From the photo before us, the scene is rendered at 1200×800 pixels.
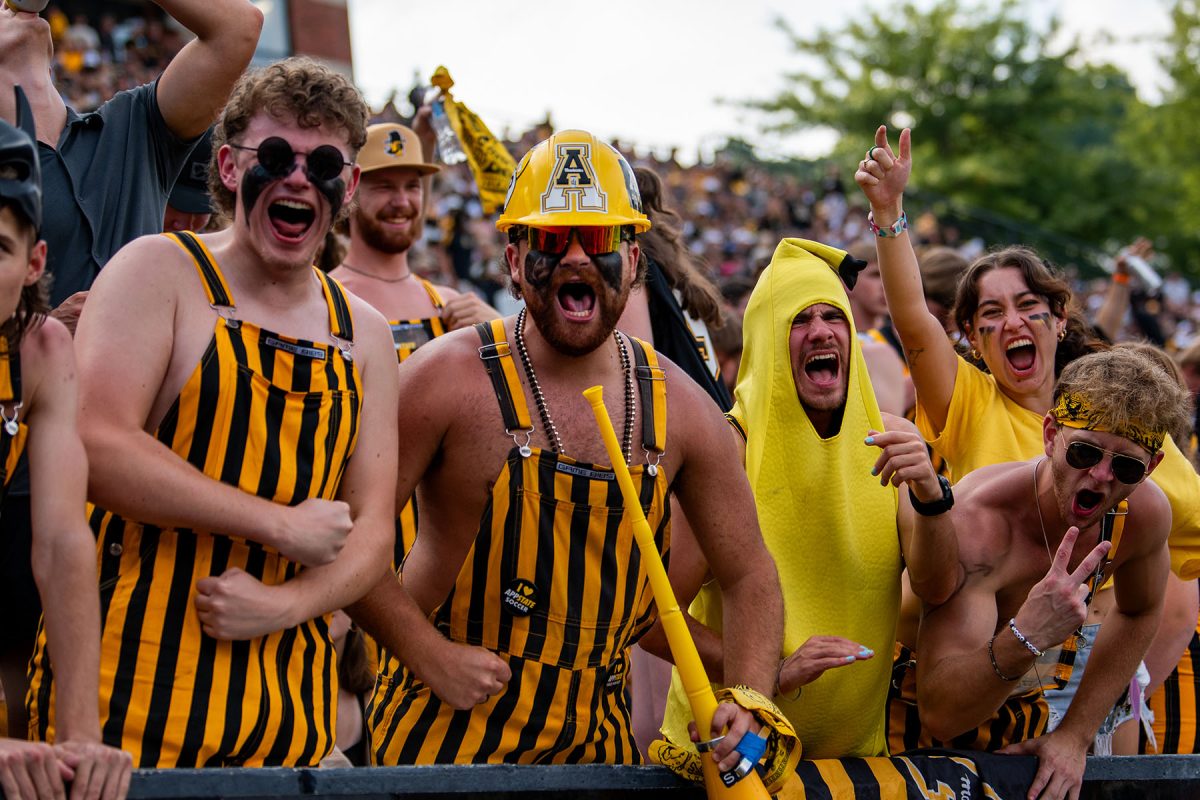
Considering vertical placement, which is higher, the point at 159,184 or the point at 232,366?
the point at 159,184

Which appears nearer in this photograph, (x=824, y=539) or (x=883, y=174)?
(x=824, y=539)

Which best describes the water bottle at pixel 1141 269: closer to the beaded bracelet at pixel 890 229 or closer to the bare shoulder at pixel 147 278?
the beaded bracelet at pixel 890 229

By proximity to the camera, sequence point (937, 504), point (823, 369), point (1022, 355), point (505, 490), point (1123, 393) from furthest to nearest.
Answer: point (1022, 355)
point (823, 369)
point (1123, 393)
point (937, 504)
point (505, 490)

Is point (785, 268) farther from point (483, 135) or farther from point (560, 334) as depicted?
point (483, 135)

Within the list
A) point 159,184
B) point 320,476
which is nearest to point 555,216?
point 320,476

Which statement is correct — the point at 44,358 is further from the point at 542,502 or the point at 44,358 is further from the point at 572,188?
the point at 572,188

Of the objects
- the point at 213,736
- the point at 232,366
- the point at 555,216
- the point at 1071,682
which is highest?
the point at 555,216

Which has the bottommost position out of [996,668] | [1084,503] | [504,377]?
[996,668]

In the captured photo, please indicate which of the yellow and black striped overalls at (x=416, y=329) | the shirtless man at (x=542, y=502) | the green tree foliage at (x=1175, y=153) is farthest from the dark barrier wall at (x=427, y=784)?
the green tree foliage at (x=1175, y=153)

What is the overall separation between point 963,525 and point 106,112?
2.56m

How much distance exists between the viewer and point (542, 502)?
10.6ft

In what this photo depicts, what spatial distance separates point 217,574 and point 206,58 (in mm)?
1334

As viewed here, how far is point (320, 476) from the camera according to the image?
290cm

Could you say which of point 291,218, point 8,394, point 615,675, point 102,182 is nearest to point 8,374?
point 8,394
